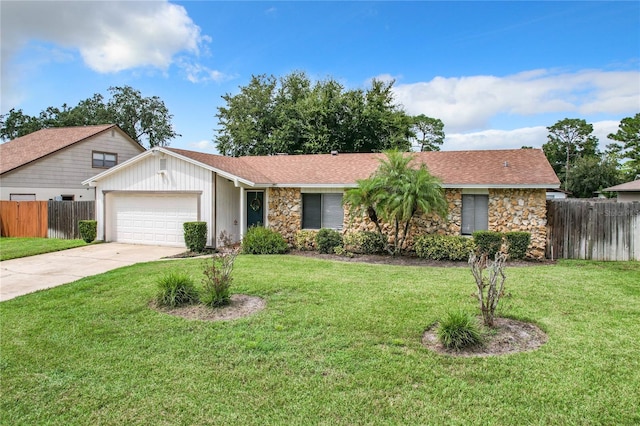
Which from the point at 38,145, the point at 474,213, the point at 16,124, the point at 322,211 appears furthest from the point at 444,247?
the point at 16,124

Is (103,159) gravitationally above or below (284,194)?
above

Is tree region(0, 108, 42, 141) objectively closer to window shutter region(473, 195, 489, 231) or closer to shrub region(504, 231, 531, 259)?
window shutter region(473, 195, 489, 231)

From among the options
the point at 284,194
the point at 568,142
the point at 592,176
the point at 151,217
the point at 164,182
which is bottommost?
the point at 151,217

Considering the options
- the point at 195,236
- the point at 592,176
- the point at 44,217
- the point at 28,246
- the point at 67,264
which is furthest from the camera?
the point at 592,176

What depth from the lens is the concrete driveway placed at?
8.93 m

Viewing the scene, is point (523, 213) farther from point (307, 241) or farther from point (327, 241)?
point (307, 241)

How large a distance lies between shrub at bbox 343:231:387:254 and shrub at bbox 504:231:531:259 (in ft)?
12.4

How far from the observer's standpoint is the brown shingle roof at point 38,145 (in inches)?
774

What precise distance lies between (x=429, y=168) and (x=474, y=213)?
→ 2.38 metres

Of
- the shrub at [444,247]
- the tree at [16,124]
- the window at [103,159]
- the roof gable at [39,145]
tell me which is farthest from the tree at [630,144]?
the tree at [16,124]

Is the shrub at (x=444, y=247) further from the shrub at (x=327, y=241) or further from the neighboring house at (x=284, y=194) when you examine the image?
the shrub at (x=327, y=241)

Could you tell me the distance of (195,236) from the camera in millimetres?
13484

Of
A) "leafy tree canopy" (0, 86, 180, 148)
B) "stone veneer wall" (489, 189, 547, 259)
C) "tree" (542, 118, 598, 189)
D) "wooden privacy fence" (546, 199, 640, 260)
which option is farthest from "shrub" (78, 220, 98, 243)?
"tree" (542, 118, 598, 189)

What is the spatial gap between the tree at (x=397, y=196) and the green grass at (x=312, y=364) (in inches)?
172
